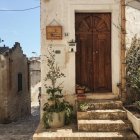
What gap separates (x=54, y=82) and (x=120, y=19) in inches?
131

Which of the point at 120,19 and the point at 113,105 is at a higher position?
the point at 120,19

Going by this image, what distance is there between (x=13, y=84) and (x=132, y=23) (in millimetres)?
9421

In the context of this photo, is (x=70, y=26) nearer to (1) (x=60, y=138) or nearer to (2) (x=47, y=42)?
(2) (x=47, y=42)

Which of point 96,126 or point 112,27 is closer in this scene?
point 96,126

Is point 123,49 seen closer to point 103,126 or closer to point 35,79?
point 103,126

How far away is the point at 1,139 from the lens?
10.7 metres

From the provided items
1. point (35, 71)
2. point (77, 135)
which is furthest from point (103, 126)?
point (35, 71)

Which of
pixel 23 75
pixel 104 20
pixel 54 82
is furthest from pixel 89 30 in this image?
pixel 23 75

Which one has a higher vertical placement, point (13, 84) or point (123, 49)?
point (123, 49)

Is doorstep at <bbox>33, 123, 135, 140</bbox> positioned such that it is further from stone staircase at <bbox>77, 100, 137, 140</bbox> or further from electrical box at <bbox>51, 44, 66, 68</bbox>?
electrical box at <bbox>51, 44, 66, 68</bbox>

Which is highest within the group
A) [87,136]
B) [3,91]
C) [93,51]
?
Answer: [93,51]

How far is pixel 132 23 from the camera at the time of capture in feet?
38.6

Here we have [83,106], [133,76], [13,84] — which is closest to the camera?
[83,106]

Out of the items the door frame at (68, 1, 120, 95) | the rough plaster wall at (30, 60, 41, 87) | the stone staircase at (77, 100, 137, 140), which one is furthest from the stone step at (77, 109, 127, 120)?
the rough plaster wall at (30, 60, 41, 87)
